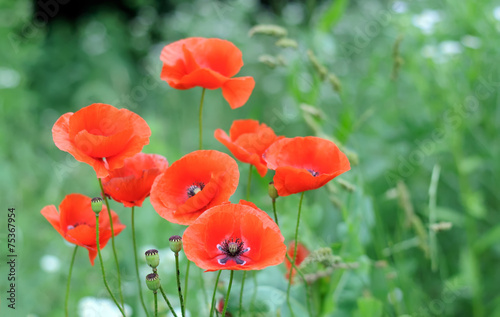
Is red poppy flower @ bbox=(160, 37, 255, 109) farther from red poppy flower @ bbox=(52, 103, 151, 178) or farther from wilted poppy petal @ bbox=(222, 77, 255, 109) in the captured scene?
red poppy flower @ bbox=(52, 103, 151, 178)

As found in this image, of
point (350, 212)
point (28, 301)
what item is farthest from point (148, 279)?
point (28, 301)

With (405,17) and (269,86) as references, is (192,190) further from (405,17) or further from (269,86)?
(269,86)

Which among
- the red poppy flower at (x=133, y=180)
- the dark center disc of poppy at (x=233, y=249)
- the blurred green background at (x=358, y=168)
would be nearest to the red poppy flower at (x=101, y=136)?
the red poppy flower at (x=133, y=180)

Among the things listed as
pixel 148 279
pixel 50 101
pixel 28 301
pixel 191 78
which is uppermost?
pixel 191 78

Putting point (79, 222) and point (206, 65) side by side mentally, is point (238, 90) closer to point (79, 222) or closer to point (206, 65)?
point (206, 65)

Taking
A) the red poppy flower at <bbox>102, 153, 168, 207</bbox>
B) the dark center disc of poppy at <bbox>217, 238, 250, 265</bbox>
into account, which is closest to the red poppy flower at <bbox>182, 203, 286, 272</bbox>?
the dark center disc of poppy at <bbox>217, 238, 250, 265</bbox>

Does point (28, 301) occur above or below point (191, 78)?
below

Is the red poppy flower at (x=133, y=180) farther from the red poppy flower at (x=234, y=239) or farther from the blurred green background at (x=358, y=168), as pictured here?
the blurred green background at (x=358, y=168)

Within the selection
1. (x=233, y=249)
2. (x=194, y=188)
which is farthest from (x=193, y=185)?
(x=233, y=249)
